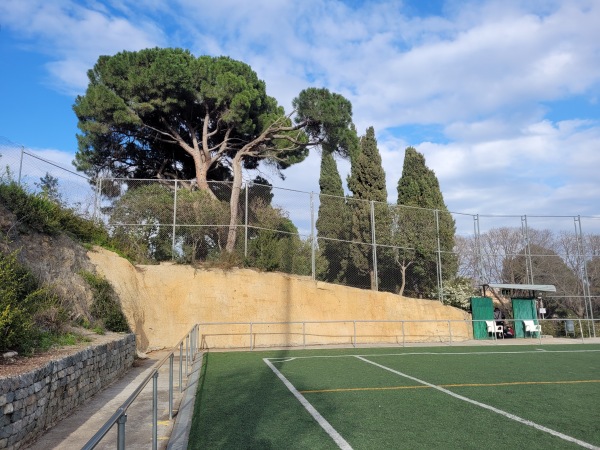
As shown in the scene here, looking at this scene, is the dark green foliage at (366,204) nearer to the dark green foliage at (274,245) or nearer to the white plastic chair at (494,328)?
the dark green foliage at (274,245)

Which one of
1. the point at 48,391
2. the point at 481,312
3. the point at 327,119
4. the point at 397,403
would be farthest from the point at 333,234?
the point at 48,391

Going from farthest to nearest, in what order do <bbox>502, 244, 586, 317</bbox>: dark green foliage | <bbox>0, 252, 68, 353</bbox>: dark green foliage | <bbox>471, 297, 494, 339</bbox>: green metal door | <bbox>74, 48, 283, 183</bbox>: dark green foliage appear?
<bbox>502, 244, 586, 317</bbox>: dark green foliage, <bbox>471, 297, 494, 339</bbox>: green metal door, <bbox>74, 48, 283, 183</bbox>: dark green foliage, <bbox>0, 252, 68, 353</bbox>: dark green foliage

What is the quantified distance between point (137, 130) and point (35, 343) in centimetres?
1541

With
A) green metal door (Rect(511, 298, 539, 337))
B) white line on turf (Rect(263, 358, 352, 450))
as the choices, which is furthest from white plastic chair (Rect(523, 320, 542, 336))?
white line on turf (Rect(263, 358, 352, 450))

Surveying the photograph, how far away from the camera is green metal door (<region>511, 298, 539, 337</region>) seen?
21.7 metres

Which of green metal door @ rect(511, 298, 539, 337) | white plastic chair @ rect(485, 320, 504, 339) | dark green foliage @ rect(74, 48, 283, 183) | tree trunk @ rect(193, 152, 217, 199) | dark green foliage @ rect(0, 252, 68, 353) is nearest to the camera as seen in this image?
dark green foliage @ rect(0, 252, 68, 353)

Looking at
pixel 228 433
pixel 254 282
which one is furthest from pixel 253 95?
pixel 228 433

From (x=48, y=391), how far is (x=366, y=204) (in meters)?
18.1

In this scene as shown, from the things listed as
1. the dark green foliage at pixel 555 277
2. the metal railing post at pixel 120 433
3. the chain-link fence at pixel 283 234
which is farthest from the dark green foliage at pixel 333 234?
the dark green foliage at pixel 555 277

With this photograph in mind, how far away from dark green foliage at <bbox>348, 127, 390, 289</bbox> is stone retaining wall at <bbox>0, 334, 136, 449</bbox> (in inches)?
529

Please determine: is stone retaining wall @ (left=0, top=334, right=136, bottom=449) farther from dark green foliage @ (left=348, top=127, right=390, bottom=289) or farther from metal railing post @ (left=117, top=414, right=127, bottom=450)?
dark green foliage @ (left=348, top=127, right=390, bottom=289)

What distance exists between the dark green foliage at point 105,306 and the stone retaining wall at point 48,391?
3361 mm

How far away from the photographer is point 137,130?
69.2ft

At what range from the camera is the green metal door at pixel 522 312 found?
2173 cm
